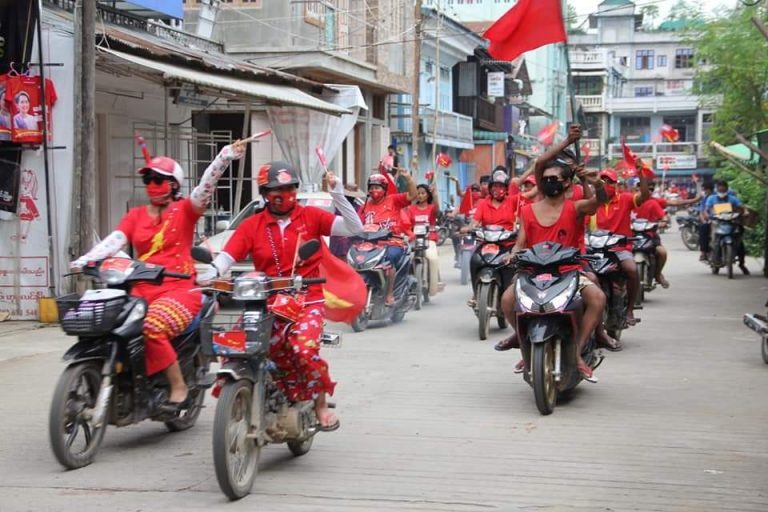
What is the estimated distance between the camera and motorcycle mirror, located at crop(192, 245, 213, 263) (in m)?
6.10

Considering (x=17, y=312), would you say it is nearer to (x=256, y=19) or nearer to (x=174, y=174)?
(x=174, y=174)

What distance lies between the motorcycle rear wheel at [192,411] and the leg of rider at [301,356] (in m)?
1.10

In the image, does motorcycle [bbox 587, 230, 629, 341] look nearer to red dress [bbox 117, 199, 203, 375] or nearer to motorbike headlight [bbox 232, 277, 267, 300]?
red dress [bbox 117, 199, 203, 375]

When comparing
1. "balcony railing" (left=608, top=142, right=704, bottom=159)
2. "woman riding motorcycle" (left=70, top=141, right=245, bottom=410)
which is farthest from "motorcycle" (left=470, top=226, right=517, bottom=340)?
"balcony railing" (left=608, top=142, right=704, bottom=159)

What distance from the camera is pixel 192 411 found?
7461mm

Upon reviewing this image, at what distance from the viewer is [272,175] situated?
6.41 m

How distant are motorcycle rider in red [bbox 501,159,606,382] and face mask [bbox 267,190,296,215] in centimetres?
236

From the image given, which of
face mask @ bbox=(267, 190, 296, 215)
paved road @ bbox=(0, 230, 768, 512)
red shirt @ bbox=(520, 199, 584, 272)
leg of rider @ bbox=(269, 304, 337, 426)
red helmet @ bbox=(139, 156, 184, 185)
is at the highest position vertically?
red helmet @ bbox=(139, 156, 184, 185)

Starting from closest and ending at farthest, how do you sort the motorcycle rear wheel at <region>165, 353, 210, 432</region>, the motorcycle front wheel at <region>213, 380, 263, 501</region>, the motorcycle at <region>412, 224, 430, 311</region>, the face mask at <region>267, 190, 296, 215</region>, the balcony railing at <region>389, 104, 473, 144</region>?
1. the motorcycle front wheel at <region>213, 380, 263, 501</region>
2. the face mask at <region>267, 190, 296, 215</region>
3. the motorcycle rear wheel at <region>165, 353, 210, 432</region>
4. the motorcycle at <region>412, 224, 430, 311</region>
5. the balcony railing at <region>389, 104, 473, 144</region>

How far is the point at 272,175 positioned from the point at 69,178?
7537mm

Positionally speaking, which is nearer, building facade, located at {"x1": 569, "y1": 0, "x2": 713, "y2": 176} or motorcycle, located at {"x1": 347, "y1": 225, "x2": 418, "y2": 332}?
motorcycle, located at {"x1": 347, "y1": 225, "x2": 418, "y2": 332}

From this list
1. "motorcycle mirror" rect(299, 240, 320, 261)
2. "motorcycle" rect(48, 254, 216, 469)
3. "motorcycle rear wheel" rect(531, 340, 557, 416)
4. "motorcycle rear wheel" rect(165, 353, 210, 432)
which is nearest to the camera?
"motorcycle mirror" rect(299, 240, 320, 261)

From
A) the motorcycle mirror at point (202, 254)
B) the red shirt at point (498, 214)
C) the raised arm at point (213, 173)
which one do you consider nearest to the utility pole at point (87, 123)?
the red shirt at point (498, 214)

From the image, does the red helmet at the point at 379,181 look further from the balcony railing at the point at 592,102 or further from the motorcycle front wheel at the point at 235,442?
the balcony railing at the point at 592,102
